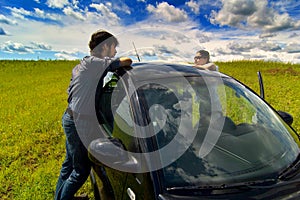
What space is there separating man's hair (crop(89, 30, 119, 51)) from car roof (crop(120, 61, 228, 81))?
32 centimetres

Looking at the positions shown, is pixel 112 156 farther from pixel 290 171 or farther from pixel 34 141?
pixel 34 141

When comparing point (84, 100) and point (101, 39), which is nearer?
point (84, 100)

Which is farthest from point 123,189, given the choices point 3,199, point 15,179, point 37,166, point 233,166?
point 37,166

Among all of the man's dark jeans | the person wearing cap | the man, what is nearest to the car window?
the man

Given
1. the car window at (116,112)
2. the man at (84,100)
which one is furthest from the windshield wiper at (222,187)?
the man at (84,100)

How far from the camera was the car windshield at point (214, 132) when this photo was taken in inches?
66.8

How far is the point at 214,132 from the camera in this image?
2055mm

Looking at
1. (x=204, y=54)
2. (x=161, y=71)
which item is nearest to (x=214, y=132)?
(x=161, y=71)

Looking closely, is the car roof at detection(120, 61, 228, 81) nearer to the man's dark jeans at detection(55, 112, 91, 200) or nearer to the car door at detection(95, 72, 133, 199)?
the car door at detection(95, 72, 133, 199)

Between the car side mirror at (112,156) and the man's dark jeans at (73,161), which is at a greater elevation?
the car side mirror at (112,156)

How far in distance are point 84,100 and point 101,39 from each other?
0.59 metres

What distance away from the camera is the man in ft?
8.02

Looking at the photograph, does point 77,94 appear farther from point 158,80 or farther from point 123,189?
point 123,189

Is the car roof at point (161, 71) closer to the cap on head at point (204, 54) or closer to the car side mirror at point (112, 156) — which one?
the car side mirror at point (112, 156)
